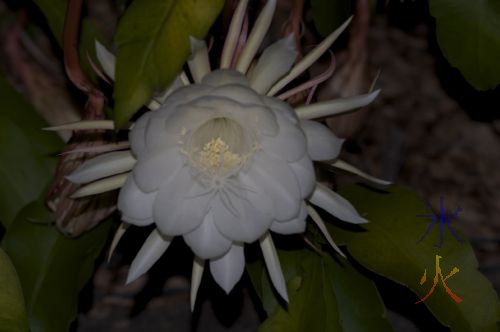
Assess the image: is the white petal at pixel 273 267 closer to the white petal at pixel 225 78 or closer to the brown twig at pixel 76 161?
the white petal at pixel 225 78

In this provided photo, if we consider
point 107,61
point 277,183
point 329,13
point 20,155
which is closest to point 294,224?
point 277,183

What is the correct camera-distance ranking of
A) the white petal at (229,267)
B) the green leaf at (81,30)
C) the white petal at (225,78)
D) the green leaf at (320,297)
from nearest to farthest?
the white petal at (225,78) < the white petal at (229,267) < the green leaf at (320,297) < the green leaf at (81,30)

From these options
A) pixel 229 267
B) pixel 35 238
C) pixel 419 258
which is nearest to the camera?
pixel 229 267

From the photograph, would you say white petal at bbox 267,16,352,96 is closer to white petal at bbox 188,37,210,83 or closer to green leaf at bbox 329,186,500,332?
white petal at bbox 188,37,210,83

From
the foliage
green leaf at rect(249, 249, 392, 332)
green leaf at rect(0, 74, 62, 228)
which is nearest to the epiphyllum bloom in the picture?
green leaf at rect(249, 249, 392, 332)

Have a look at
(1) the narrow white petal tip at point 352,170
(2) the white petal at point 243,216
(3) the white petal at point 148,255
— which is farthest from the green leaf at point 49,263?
(1) the narrow white petal tip at point 352,170

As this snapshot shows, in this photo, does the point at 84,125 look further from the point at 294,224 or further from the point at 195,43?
the point at 294,224
